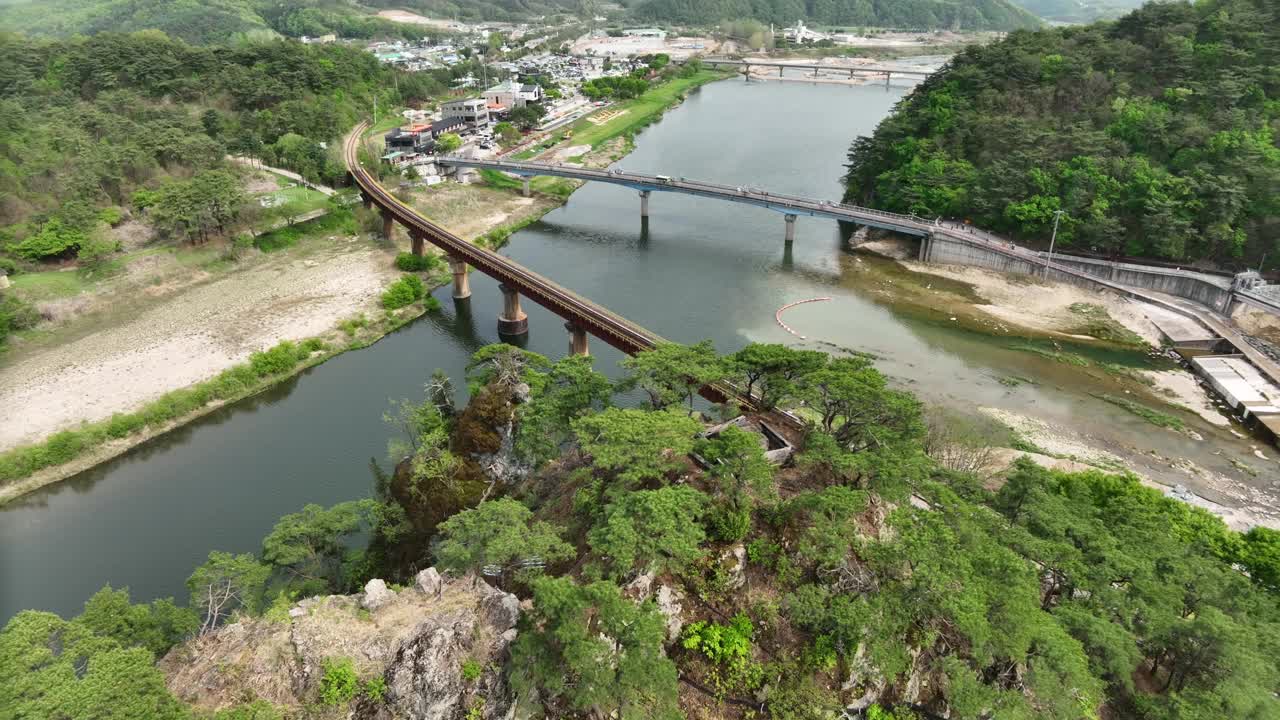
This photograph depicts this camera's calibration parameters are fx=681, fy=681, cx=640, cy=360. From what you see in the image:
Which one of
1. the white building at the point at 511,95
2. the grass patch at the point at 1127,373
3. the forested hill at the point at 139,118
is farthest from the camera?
the white building at the point at 511,95

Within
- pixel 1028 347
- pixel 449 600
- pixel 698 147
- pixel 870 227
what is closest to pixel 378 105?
pixel 698 147

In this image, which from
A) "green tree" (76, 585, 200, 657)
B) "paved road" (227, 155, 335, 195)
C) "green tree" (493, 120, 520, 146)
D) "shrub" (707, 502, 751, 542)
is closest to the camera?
"green tree" (76, 585, 200, 657)

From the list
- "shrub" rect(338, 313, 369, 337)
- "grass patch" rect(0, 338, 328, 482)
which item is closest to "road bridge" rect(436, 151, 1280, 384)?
"shrub" rect(338, 313, 369, 337)

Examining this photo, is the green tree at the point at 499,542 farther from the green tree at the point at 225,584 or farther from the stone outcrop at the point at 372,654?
the green tree at the point at 225,584

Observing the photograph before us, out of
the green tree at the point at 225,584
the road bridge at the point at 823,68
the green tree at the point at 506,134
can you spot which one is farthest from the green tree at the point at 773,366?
the road bridge at the point at 823,68

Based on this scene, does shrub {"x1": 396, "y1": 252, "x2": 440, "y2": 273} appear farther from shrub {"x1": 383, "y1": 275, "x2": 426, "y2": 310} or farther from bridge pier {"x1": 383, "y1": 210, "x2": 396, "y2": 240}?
bridge pier {"x1": 383, "y1": 210, "x2": 396, "y2": 240}

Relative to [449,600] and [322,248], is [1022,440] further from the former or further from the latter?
[322,248]

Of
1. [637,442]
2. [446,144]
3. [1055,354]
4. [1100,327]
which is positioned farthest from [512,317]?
[446,144]
